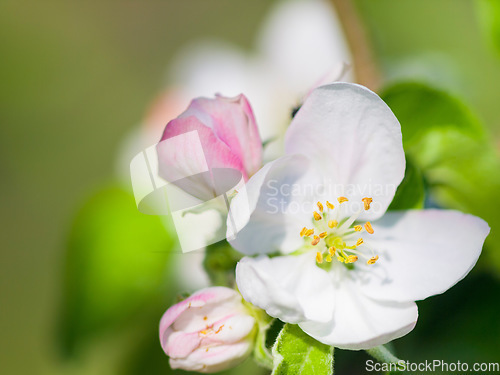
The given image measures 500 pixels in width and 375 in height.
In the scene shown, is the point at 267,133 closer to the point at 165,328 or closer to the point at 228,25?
the point at 165,328

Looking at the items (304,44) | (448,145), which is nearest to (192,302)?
(448,145)

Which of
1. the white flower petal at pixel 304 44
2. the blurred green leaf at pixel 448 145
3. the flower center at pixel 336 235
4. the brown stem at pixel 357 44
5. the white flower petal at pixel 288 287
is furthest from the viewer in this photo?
the white flower petal at pixel 304 44

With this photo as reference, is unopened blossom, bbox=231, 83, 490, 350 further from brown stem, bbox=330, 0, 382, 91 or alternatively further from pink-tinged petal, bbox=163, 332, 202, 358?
brown stem, bbox=330, 0, 382, 91

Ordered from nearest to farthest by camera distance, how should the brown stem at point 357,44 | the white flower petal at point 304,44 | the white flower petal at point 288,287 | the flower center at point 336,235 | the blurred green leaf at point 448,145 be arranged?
the white flower petal at point 288,287
the flower center at point 336,235
the blurred green leaf at point 448,145
the brown stem at point 357,44
the white flower petal at point 304,44

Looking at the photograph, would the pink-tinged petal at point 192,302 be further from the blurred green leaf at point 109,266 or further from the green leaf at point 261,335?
the blurred green leaf at point 109,266

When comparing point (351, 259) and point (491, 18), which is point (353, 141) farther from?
point (491, 18)

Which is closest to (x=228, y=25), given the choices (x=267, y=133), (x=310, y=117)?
(x=267, y=133)

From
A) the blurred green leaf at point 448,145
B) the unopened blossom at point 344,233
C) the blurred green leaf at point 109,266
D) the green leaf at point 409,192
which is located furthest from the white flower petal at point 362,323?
the blurred green leaf at point 109,266
